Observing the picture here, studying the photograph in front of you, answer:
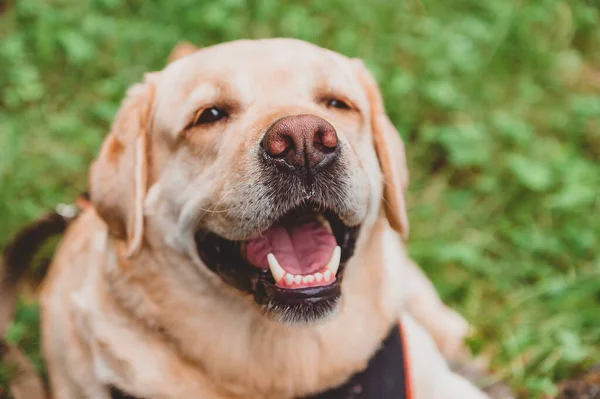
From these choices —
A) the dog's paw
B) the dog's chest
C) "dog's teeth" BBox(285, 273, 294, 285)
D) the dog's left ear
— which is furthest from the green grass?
"dog's teeth" BBox(285, 273, 294, 285)

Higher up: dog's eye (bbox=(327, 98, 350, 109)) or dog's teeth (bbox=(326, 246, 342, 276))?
dog's eye (bbox=(327, 98, 350, 109))

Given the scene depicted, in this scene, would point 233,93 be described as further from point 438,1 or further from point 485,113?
point 438,1

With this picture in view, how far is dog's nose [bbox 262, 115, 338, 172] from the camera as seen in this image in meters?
1.77

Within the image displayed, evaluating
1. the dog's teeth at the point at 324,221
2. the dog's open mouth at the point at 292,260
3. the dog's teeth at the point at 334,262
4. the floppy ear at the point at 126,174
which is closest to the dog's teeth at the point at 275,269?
the dog's open mouth at the point at 292,260

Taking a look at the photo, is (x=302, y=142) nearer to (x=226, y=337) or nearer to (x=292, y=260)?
(x=292, y=260)

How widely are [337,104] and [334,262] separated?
1.89 feet

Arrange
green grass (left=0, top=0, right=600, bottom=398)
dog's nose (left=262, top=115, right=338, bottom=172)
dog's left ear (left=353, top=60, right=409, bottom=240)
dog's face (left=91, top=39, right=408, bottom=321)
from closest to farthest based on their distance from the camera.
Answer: dog's nose (left=262, top=115, right=338, bottom=172) < dog's face (left=91, top=39, right=408, bottom=321) < dog's left ear (left=353, top=60, right=409, bottom=240) < green grass (left=0, top=0, right=600, bottom=398)

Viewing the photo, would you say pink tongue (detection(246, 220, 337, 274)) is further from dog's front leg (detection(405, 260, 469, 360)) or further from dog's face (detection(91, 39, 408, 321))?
dog's front leg (detection(405, 260, 469, 360))

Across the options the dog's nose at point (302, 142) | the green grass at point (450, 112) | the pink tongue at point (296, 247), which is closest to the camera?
the dog's nose at point (302, 142)

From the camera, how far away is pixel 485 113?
13.8 ft

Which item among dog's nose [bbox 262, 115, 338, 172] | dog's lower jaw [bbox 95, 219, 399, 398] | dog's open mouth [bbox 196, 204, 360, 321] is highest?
dog's nose [bbox 262, 115, 338, 172]

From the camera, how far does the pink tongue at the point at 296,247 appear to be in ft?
6.75

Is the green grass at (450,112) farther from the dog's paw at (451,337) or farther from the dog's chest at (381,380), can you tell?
the dog's chest at (381,380)

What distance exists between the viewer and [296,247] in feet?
6.93
